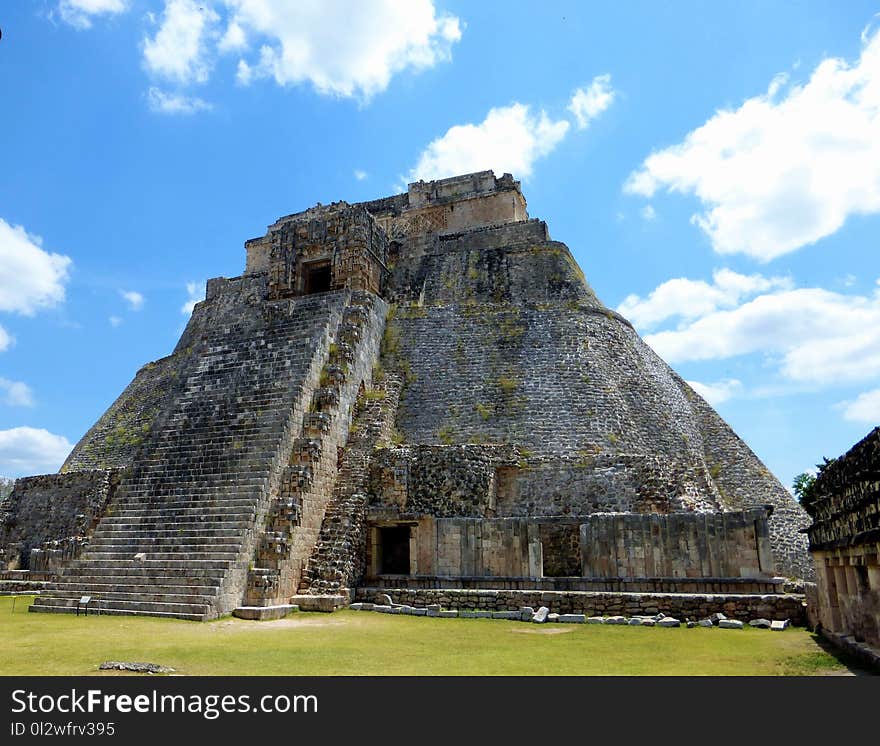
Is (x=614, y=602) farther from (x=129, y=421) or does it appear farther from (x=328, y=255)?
(x=129, y=421)

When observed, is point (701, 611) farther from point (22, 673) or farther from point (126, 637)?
point (22, 673)

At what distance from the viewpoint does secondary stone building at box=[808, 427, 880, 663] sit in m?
6.58

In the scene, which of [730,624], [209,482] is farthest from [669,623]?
[209,482]

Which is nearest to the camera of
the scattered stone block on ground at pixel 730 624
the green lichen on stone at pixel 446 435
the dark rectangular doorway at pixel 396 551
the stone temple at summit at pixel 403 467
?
the scattered stone block on ground at pixel 730 624

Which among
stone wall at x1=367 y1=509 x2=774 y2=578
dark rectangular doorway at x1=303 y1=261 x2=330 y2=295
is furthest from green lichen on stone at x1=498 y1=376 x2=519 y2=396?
dark rectangular doorway at x1=303 y1=261 x2=330 y2=295

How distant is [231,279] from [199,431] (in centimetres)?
1356

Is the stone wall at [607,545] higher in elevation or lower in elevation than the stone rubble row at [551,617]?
higher

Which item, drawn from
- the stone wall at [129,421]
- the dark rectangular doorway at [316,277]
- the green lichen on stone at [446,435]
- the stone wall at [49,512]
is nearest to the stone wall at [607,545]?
the green lichen on stone at [446,435]

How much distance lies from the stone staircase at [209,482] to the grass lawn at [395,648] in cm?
81

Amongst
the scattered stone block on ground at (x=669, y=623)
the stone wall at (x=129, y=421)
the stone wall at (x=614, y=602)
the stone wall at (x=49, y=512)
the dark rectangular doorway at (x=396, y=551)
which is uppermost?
the stone wall at (x=129, y=421)

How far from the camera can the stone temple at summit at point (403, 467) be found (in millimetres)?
12711

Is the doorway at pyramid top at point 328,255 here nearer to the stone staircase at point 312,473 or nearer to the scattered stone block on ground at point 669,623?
the stone staircase at point 312,473

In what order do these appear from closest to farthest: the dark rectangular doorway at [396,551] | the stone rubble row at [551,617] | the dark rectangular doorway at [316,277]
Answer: the stone rubble row at [551,617] < the dark rectangular doorway at [396,551] < the dark rectangular doorway at [316,277]

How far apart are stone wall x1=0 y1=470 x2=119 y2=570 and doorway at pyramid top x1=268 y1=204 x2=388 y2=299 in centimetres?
764
